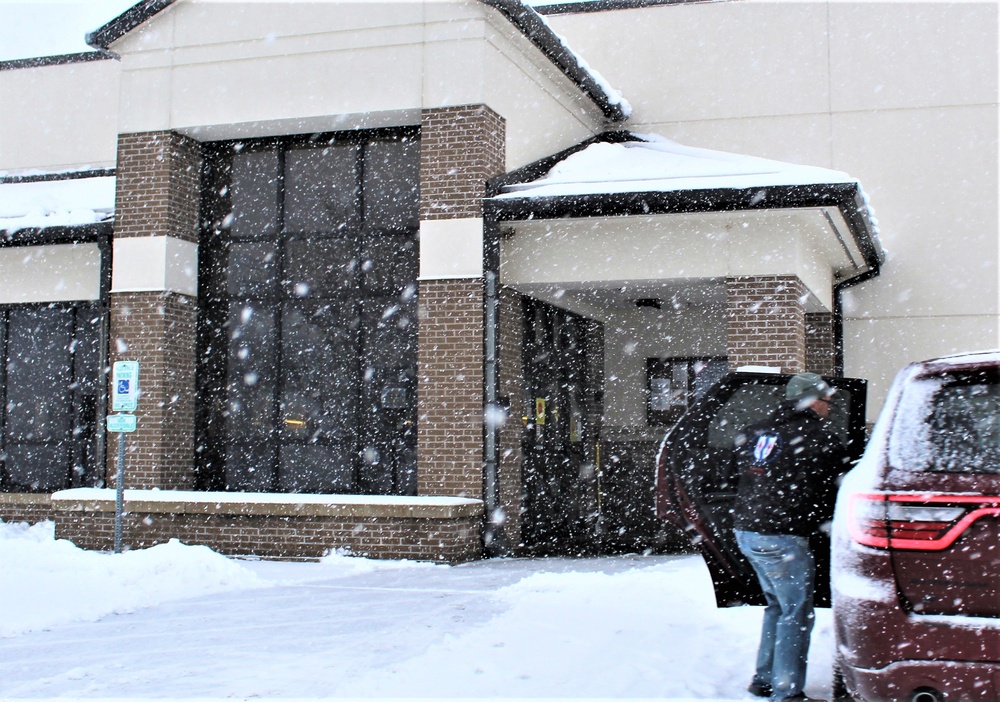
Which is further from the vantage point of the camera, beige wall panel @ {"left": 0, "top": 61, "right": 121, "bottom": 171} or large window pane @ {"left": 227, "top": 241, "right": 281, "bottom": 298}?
beige wall panel @ {"left": 0, "top": 61, "right": 121, "bottom": 171}

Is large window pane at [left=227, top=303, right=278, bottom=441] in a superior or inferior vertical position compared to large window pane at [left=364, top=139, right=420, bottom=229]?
inferior

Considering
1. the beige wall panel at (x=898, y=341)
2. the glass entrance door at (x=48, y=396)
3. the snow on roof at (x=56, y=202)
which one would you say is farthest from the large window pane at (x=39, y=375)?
the beige wall panel at (x=898, y=341)

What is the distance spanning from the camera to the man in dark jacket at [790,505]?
5.52 m

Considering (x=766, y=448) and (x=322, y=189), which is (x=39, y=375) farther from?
(x=766, y=448)

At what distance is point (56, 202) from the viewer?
1550 cm

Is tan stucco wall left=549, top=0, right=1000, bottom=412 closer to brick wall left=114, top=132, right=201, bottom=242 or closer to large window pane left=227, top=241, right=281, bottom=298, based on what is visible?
large window pane left=227, top=241, right=281, bottom=298

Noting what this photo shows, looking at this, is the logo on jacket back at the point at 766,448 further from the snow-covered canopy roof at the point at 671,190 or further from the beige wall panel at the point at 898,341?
the beige wall panel at the point at 898,341

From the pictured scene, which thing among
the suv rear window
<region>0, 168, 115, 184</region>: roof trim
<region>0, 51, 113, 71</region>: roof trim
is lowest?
the suv rear window

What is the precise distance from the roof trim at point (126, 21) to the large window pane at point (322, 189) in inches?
92.9

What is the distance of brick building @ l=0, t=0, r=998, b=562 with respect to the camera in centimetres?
1252

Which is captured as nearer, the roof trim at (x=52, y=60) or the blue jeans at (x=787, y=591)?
the blue jeans at (x=787, y=591)

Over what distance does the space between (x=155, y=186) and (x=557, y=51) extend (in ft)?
17.0

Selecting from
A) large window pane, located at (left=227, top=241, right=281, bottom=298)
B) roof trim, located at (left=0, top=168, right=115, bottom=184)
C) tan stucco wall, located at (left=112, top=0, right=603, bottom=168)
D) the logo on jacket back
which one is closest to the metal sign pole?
large window pane, located at (left=227, top=241, right=281, bottom=298)

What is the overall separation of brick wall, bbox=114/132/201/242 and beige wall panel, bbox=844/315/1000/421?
8957mm
